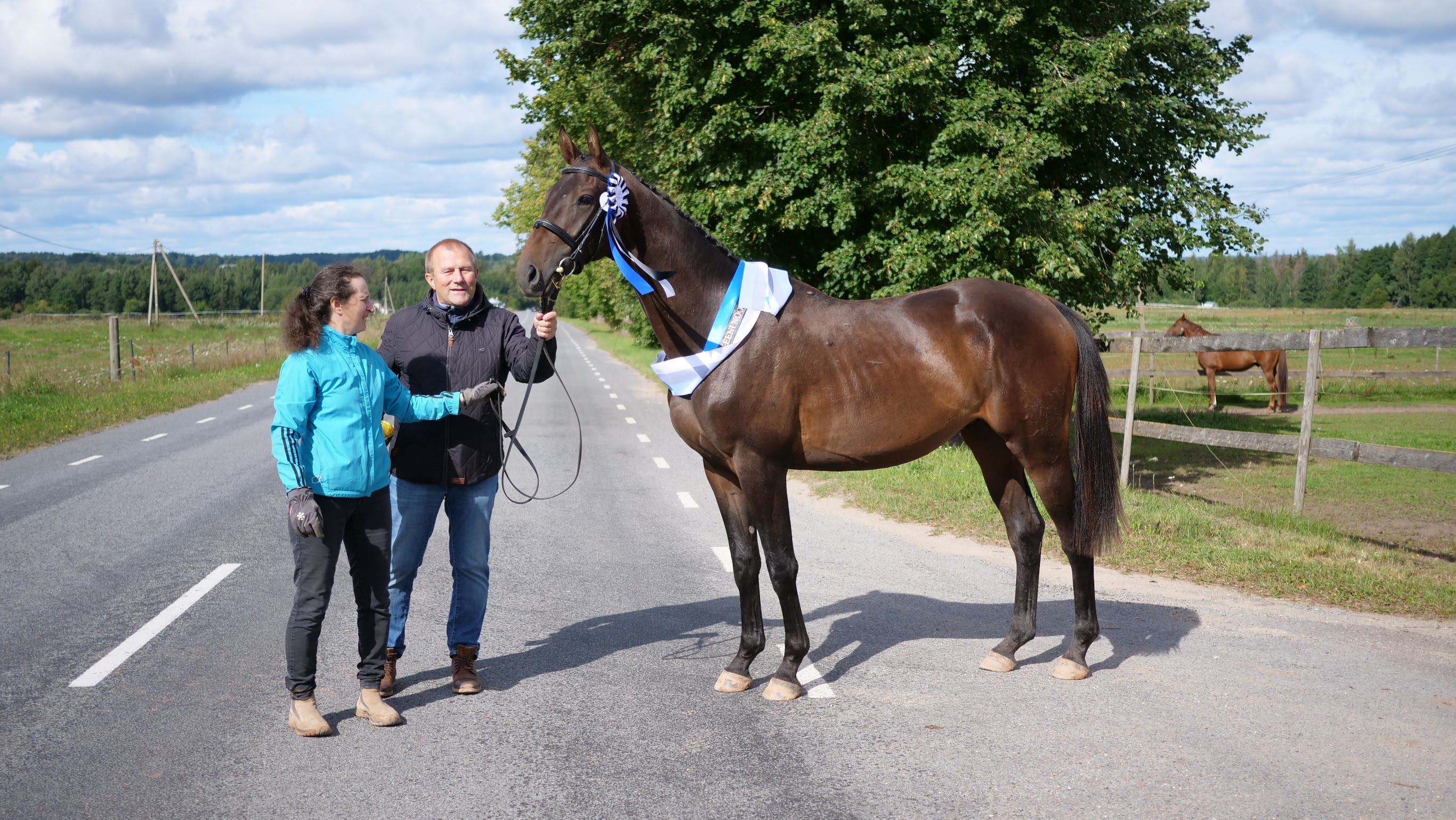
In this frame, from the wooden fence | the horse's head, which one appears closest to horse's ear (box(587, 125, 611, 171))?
the horse's head

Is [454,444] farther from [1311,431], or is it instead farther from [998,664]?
[1311,431]

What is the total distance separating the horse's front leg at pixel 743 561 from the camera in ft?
15.2

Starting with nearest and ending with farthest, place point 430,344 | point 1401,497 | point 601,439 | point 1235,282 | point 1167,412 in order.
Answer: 1. point 430,344
2. point 1401,497
3. point 601,439
4. point 1167,412
5. point 1235,282

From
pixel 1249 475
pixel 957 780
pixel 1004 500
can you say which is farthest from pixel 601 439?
pixel 957 780

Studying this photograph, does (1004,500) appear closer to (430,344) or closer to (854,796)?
(854,796)

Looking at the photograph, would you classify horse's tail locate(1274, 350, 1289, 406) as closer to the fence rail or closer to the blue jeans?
the fence rail

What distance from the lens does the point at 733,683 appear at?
4.50 m

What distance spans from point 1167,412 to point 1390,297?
3993 inches

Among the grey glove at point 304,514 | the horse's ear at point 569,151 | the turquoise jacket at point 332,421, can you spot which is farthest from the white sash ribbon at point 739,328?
the grey glove at point 304,514

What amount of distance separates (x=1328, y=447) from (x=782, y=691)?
5.91 m

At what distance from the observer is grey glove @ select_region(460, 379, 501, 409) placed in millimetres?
4293

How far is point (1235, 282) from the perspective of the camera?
128500 mm

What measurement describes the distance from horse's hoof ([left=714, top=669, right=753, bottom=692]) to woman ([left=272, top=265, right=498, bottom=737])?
1.44m

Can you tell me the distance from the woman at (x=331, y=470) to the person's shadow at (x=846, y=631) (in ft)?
1.55
